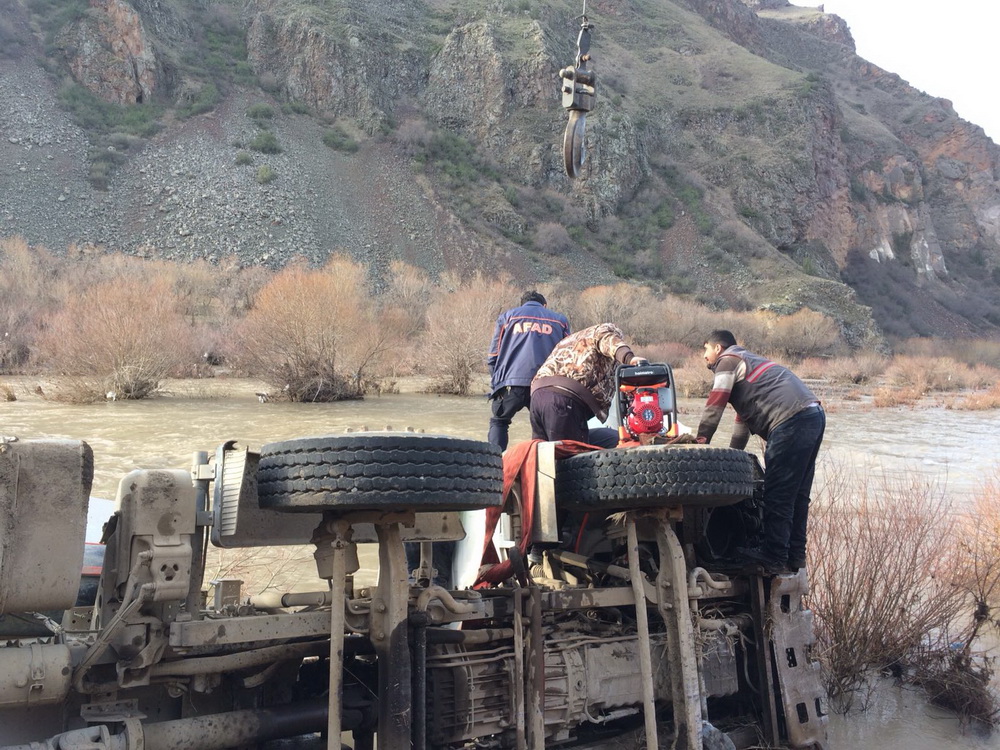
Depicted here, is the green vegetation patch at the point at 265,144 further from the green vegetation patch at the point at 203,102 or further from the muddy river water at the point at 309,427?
the muddy river water at the point at 309,427

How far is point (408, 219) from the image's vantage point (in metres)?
63.7

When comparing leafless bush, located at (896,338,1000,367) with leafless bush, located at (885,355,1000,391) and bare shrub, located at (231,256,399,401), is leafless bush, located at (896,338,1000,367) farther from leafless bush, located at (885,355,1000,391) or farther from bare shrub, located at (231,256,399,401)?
bare shrub, located at (231,256,399,401)

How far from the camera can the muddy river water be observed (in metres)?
14.6

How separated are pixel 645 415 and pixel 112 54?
2904 inches

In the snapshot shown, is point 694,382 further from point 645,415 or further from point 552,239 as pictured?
point 552,239

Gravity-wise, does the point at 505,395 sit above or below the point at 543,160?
below

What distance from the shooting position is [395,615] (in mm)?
3033

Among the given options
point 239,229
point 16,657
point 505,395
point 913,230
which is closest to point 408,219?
point 239,229

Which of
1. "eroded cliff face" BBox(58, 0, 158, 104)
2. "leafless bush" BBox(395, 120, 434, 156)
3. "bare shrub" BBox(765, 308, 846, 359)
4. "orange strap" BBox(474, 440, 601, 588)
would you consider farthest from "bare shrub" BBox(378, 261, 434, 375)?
"eroded cliff face" BBox(58, 0, 158, 104)

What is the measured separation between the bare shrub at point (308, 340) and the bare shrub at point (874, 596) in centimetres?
1823

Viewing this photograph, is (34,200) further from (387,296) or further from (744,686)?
(744,686)

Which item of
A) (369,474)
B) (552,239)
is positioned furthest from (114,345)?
(552,239)

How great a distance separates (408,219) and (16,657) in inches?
2458

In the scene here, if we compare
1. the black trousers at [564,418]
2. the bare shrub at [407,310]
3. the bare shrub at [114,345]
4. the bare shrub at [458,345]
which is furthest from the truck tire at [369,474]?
the bare shrub at [458,345]
